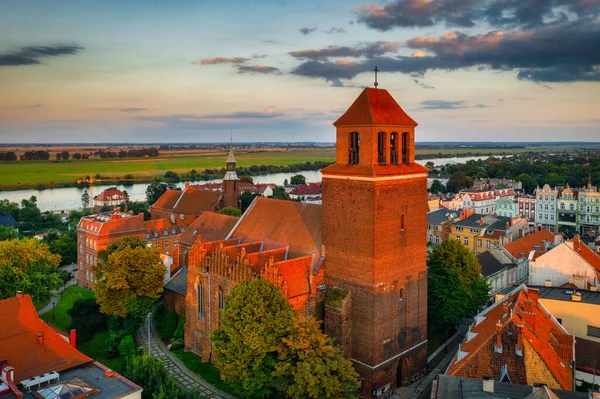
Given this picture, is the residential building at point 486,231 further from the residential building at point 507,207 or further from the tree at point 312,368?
the tree at point 312,368

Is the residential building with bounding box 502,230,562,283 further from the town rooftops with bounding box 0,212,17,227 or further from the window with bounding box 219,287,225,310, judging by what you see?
the town rooftops with bounding box 0,212,17,227

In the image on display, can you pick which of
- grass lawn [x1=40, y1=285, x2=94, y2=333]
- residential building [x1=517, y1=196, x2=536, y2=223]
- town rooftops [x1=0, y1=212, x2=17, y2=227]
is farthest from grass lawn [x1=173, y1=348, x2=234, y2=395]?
residential building [x1=517, y1=196, x2=536, y2=223]

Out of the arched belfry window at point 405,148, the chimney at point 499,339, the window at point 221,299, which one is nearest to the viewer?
the chimney at point 499,339

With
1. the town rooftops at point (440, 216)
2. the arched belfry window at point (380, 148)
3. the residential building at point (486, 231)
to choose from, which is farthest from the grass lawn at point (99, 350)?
the town rooftops at point (440, 216)

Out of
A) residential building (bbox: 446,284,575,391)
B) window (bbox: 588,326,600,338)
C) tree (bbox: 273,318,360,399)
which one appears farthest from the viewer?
window (bbox: 588,326,600,338)

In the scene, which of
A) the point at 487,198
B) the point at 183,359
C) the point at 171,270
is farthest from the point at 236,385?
the point at 487,198

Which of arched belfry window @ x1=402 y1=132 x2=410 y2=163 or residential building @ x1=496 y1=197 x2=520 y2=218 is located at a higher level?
arched belfry window @ x1=402 y1=132 x2=410 y2=163

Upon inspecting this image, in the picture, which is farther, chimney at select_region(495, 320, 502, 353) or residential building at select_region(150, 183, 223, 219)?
residential building at select_region(150, 183, 223, 219)
